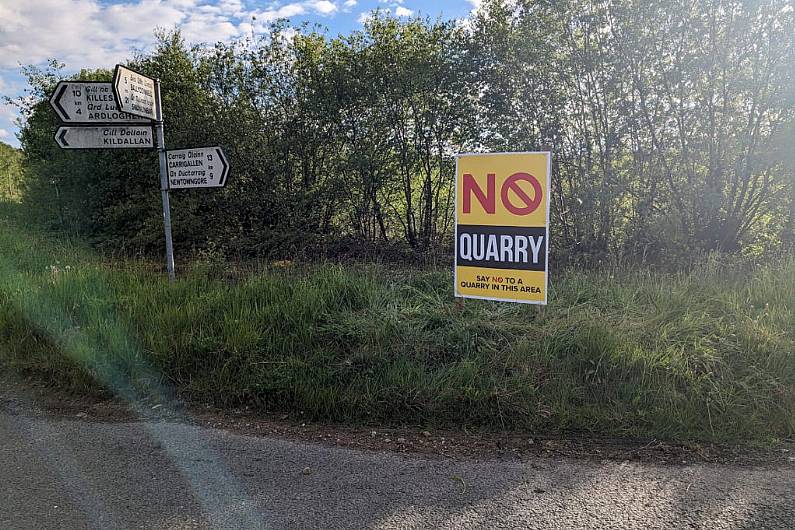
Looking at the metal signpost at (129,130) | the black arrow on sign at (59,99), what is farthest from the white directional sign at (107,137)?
the black arrow on sign at (59,99)

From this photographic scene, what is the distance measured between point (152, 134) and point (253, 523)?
15.4 feet

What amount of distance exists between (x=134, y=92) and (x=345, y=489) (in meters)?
4.51

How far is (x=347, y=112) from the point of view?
906 centimetres

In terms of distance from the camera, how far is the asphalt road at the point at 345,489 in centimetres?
268

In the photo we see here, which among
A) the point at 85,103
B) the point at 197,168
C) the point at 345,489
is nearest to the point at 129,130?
the point at 85,103

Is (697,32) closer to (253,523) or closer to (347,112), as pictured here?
(347,112)

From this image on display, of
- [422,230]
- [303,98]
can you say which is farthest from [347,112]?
[422,230]

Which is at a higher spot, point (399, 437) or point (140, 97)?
point (140, 97)

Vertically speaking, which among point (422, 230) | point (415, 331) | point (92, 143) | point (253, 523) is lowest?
point (253, 523)

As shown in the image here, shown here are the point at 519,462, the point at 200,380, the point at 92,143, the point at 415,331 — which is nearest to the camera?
the point at 519,462

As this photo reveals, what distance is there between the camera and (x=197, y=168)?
236 inches

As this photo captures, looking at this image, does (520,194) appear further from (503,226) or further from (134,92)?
(134,92)

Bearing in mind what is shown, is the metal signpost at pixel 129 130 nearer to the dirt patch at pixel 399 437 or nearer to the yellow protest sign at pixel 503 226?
the dirt patch at pixel 399 437

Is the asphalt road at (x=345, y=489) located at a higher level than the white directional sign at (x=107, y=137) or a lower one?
lower
